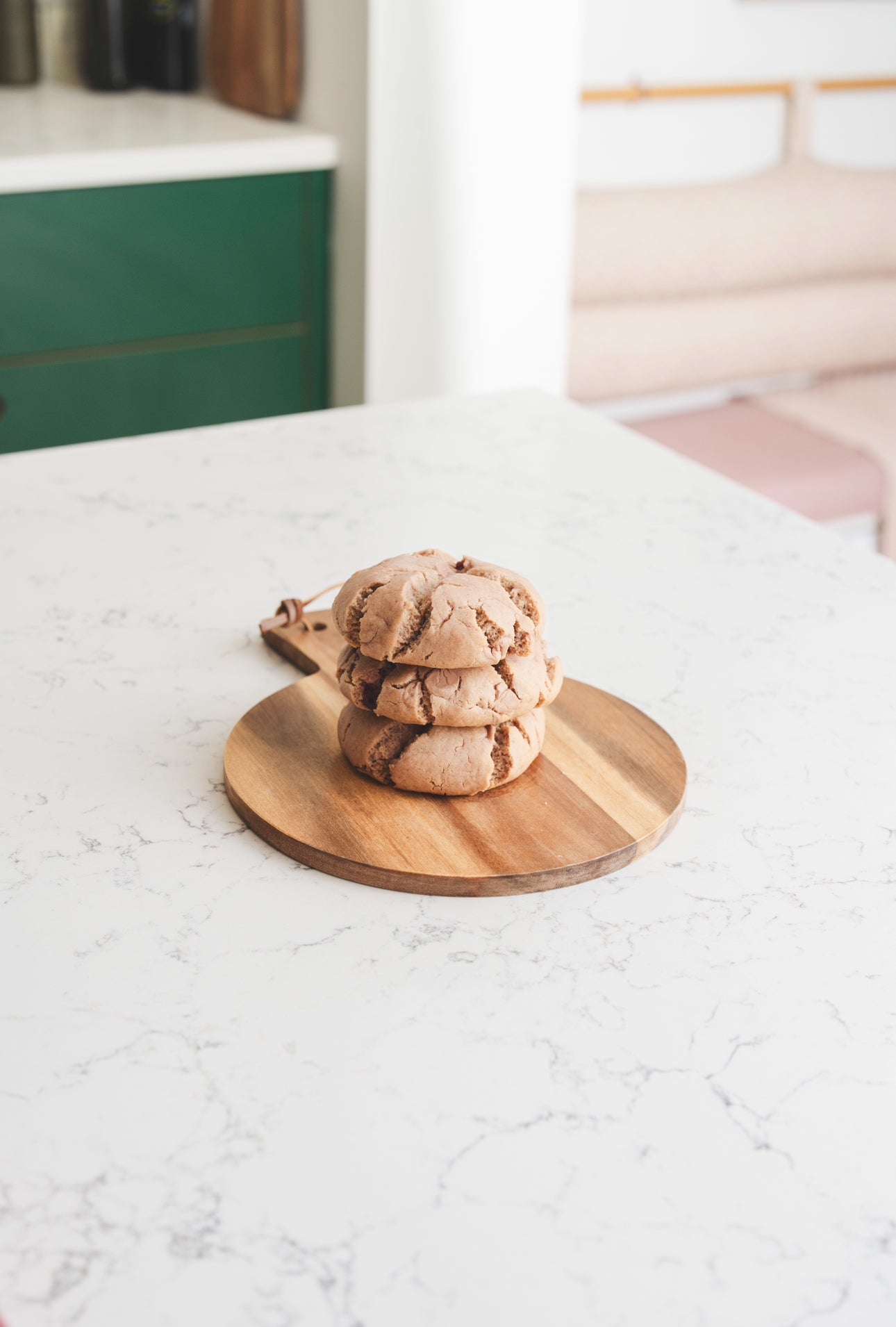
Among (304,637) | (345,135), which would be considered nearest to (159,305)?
(345,135)

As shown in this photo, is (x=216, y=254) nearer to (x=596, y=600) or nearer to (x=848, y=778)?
(x=596, y=600)

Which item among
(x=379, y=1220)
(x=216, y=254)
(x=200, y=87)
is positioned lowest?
(x=379, y=1220)

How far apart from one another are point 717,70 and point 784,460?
99 centimetres

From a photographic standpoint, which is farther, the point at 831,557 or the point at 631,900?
the point at 831,557

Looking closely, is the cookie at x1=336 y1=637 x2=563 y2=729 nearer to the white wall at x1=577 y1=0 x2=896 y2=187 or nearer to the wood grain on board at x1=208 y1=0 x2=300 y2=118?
the wood grain on board at x1=208 y1=0 x2=300 y2=118

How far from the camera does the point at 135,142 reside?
83.4 inches

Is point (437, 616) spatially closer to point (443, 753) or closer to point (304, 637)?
point (443, 753)

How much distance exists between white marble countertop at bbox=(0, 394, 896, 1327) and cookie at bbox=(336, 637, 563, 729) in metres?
0.11

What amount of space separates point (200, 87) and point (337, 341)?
623 millimetres

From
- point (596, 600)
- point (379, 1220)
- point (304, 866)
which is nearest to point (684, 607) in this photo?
point (596, 600)

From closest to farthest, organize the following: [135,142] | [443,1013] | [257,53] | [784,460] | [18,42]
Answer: [443,1013], [135,142], [257,53], [18,42], [784,460]

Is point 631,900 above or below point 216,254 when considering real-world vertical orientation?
below

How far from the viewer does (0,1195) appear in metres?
0.58

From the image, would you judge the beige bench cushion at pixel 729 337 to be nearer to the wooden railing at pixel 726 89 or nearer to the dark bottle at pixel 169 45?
the wooden railing at pixel 726 89
